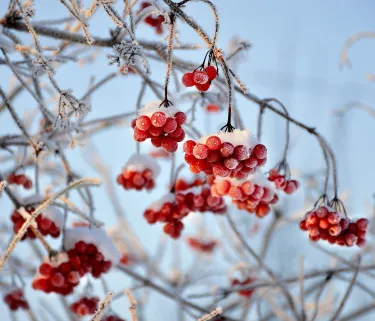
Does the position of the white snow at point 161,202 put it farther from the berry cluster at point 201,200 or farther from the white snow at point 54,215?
the white snow at point 54,215

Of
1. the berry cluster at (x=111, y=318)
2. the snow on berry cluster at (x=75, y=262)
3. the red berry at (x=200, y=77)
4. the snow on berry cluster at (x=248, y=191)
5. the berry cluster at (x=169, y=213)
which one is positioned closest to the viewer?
the red berry at (x=200, y=77)

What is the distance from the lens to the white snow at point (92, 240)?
67.2 inches

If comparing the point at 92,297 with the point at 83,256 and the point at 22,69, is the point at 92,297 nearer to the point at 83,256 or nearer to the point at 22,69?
the point at 83,256

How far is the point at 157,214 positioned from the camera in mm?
1820

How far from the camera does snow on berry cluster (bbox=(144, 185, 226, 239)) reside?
5.74 ft

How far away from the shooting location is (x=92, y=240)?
1.71 meters

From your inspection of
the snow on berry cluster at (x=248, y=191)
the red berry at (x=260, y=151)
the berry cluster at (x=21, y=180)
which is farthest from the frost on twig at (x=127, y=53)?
the berry cluster at (x=21, y=180)

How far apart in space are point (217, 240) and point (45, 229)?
140 inches

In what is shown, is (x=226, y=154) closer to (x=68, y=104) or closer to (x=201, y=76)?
(x=201, y=76)

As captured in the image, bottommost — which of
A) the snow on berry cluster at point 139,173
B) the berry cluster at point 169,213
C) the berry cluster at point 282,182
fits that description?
the berry cluster at point 169,213

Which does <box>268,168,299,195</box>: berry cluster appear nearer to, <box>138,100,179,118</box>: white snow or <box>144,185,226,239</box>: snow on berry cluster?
<box>144,185,226,239</box>: snow on berry cluster

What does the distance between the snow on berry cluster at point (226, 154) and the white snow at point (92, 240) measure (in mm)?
615

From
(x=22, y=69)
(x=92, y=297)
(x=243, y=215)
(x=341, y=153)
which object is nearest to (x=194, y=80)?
(x=22, y=69)

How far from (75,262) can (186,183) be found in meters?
0.57
